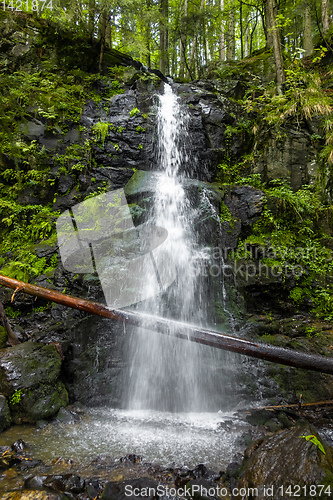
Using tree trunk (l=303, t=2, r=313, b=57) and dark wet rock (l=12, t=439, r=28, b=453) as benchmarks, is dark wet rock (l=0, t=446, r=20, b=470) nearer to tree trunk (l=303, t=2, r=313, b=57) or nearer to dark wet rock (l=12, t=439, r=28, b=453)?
dark wet rock (l=12, t=439, r=28, b=453)

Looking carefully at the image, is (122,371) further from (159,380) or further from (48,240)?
(48,240)

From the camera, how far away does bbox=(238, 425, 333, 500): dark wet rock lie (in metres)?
1.96

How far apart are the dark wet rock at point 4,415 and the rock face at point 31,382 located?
0.10m

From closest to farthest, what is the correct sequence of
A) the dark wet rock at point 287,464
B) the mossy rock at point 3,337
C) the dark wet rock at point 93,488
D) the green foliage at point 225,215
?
1. the dark wet rock at point 287,464
2. the dark wet rock at point 93,488
3. the mossy rock at point 3,337
4. the green foliage at point 225,215

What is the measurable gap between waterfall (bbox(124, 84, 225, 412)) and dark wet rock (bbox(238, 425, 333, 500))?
7.47 ft

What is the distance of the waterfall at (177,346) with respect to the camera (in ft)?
15.3

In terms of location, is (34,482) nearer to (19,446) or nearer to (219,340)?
(19,446)

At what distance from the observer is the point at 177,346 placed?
16.6 ft

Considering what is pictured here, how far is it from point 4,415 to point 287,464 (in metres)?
3.74

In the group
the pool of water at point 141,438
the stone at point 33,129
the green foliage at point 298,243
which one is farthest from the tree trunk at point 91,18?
the pool of water at point 141,438

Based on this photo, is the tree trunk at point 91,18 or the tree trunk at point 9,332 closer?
the tree trunk at point 9,332

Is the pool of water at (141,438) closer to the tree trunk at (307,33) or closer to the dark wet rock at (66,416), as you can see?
the dark wet rock at (66,416)

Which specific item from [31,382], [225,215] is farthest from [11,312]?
[225,215]

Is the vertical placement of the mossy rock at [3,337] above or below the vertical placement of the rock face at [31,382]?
above
